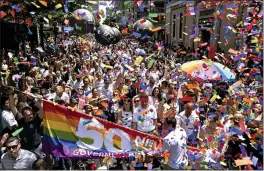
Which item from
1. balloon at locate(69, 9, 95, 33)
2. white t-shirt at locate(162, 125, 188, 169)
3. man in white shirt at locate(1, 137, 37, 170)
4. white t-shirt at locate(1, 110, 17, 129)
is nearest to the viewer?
man in white shirt at locate(1, 137, 37, 170)

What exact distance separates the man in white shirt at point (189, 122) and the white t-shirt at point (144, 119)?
47cm

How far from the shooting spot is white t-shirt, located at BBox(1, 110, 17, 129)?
4762 millimetres

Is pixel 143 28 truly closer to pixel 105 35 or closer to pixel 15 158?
pixel 105 35

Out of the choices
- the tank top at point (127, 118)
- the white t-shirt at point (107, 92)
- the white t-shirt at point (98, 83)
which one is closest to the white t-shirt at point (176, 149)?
the tank top at point (127, 118)

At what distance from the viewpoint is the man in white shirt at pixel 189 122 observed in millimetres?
5223

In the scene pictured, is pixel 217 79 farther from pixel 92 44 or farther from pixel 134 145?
pixel 92 44

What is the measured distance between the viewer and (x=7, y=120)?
4773 millimetres

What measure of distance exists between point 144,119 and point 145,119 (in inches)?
0.8

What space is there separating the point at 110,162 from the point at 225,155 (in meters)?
1.73

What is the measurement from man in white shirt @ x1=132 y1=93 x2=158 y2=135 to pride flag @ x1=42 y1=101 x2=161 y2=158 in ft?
2.06

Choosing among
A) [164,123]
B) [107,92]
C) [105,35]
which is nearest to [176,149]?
[164,123]

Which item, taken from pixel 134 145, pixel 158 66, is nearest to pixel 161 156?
pixel 134 145

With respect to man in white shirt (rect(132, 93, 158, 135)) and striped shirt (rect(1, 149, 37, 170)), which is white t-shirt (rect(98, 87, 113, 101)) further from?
striped shirt (rect(1, 149, 37, 170))

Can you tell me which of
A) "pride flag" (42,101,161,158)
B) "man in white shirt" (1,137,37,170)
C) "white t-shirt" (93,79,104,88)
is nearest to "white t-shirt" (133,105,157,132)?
"pride flag" (42,101,161,158)
